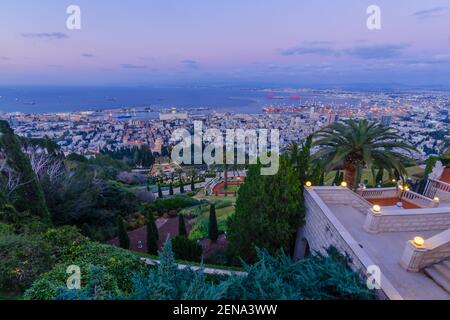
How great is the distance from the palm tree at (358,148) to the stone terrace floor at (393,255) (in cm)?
219

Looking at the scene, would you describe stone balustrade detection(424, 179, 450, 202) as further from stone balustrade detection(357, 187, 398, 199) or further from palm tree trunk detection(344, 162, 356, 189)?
palm tree trunk detection(344, 162, 356, 189)

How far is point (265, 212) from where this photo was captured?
7035mm

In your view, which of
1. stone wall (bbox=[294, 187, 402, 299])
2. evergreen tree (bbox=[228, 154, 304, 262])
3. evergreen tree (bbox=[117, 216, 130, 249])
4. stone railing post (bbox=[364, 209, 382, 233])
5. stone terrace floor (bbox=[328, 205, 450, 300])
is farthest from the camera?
evergreen tree (bbox=[117, 216, 130, 249])

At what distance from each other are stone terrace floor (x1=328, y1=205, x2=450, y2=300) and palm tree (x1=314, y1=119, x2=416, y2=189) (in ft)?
7.17

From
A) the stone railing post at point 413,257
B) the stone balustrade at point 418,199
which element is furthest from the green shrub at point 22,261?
the stone balustrade at point 418,199

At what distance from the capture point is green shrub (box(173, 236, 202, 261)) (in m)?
7.93

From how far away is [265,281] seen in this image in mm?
4121

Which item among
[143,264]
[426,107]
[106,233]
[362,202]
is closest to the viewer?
[143,264]

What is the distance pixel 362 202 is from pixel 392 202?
348cm

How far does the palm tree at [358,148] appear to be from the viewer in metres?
9.02

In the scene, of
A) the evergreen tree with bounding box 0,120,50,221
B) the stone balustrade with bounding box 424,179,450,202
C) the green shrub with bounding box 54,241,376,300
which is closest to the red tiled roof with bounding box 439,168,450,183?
the stone balustrade with bounding box 424,179,450,202
